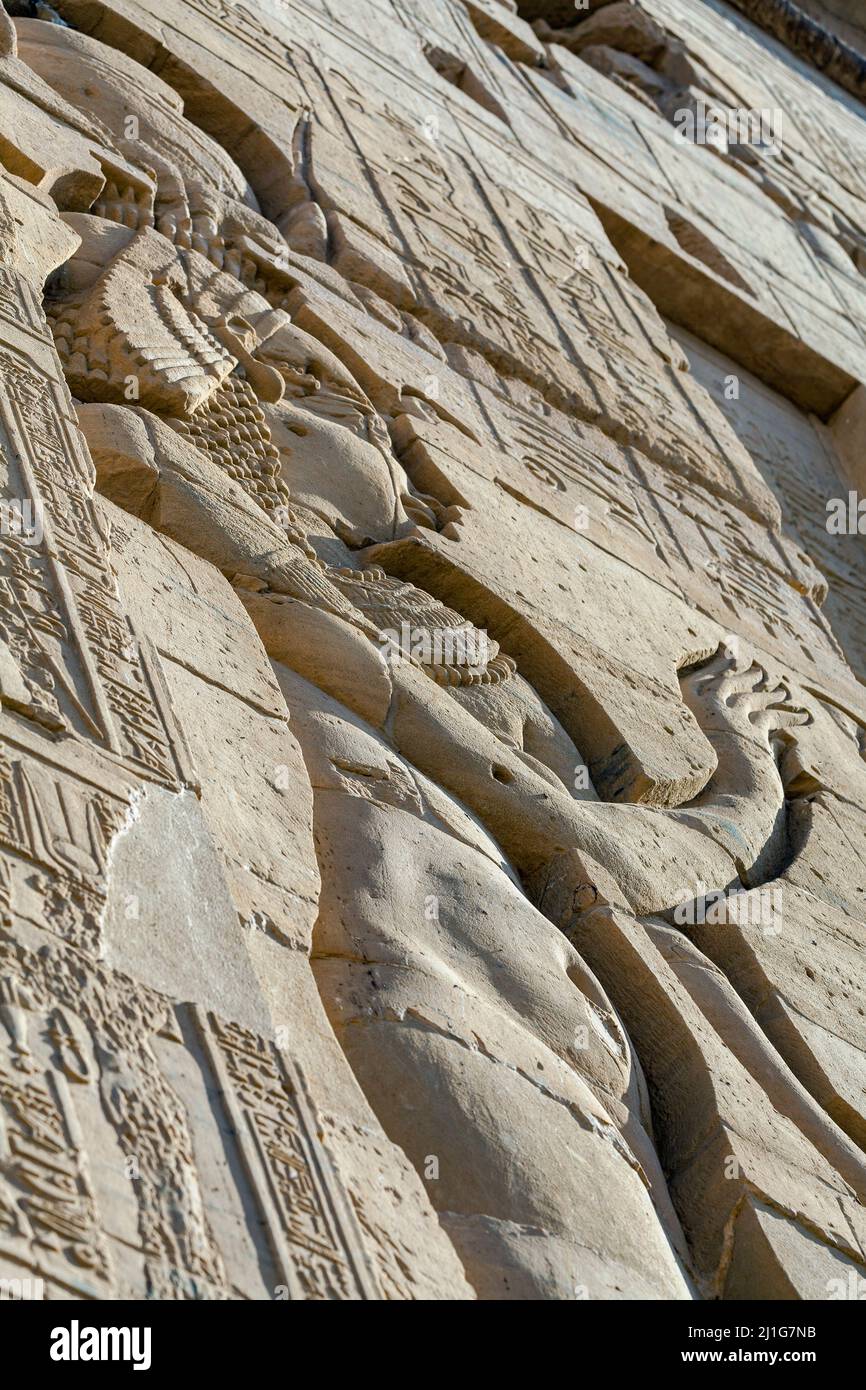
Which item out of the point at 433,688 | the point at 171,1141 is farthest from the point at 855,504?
the point at 171,1141

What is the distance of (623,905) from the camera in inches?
139

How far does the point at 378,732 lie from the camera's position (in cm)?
345

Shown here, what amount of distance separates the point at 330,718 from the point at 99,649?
2.48 feet

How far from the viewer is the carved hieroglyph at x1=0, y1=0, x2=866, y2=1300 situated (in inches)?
86.4

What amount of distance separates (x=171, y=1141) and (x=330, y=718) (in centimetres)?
134

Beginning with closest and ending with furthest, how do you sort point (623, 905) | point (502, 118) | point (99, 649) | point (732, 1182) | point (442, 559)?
1. point (99, 649)
2. point (732, 1182)
3. point (623, 905)
4. point (442, 559)
5. point (502, 118)

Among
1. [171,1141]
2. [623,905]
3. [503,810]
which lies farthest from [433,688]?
[171,1141]

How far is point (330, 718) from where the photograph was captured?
10.8 ft

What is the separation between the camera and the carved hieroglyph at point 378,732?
2195 mm

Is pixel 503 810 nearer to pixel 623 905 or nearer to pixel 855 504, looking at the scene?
pixel 623 905

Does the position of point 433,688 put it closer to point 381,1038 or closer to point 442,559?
point 442,559
